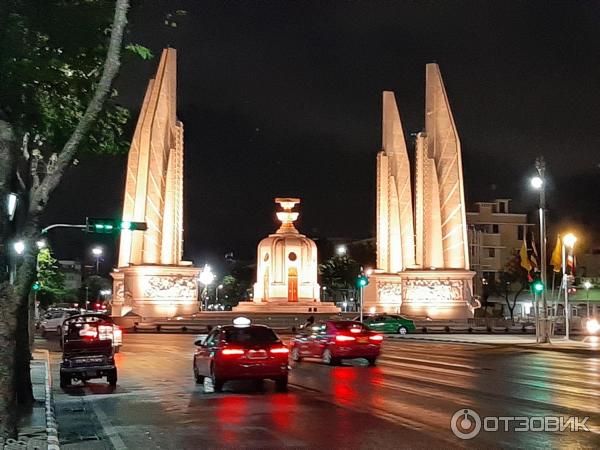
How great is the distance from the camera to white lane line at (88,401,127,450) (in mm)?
10792

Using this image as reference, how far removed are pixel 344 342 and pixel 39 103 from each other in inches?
596

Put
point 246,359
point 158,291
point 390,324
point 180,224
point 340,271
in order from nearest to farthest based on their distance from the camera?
point 246,359 → point 390,324 → point 158,291 → point 180,224 → point 340,271

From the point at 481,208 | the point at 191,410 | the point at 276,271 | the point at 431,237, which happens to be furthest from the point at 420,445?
the point at 481,208

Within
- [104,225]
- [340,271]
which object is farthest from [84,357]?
[340,271]

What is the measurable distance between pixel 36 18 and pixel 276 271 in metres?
60.2

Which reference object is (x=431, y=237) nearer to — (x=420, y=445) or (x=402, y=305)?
(x=402, y=305)

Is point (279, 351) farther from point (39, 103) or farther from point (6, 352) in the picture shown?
point (6, 352)

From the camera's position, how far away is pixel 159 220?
60.0 m

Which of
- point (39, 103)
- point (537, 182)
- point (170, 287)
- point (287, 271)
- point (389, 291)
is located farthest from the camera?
point (287, 271)

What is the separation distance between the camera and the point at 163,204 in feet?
199

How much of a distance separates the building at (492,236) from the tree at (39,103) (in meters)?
79.3

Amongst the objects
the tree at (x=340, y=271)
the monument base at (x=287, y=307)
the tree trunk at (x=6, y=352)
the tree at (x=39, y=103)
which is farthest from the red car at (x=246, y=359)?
the tree at (x=340, y=271)

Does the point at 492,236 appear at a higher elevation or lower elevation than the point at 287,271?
higher

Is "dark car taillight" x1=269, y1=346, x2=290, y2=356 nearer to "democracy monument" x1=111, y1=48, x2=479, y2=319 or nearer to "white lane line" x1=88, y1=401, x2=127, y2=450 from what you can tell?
"white lane line" x1=88, y1=401, x2=127, y2=450
